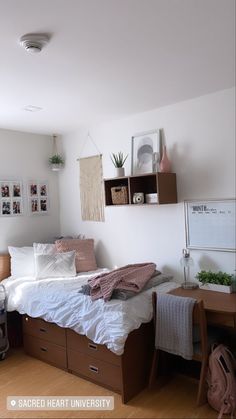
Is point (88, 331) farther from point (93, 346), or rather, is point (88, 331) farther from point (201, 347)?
point (201, 347)

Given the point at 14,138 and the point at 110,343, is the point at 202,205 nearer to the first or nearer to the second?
the point at 110,343

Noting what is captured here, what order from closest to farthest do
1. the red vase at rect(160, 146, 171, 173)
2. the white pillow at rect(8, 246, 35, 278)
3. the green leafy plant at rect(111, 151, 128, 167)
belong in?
the red vase at rect(160, 146, 171, 173) → the green leafy plant at rect(111, 151, 128, 167) → the white pillow at rect(8, 246, 35, 278)

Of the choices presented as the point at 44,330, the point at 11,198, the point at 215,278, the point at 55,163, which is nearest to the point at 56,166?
the point at 55,163

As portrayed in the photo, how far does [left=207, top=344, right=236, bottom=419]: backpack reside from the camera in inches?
85.1

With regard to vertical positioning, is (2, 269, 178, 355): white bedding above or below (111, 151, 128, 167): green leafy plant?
below

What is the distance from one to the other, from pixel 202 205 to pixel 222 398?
152cm

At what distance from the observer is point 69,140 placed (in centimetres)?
411

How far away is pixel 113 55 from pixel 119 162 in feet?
4.63

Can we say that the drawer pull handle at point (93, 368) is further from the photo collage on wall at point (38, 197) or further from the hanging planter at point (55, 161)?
the hanging planter at point (55, 161)

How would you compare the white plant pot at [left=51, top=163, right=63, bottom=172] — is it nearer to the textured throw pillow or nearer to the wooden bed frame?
the textured throw pillow

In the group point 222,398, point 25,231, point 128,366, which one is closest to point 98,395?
point 128,366

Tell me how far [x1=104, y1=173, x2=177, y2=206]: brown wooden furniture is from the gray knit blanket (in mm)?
948

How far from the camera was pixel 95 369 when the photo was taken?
2576 millimetres

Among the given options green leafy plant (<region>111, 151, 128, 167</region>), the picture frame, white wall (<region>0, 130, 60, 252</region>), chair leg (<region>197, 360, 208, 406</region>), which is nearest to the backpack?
chair leg (<region>197, 360, 208, 406</region>)
